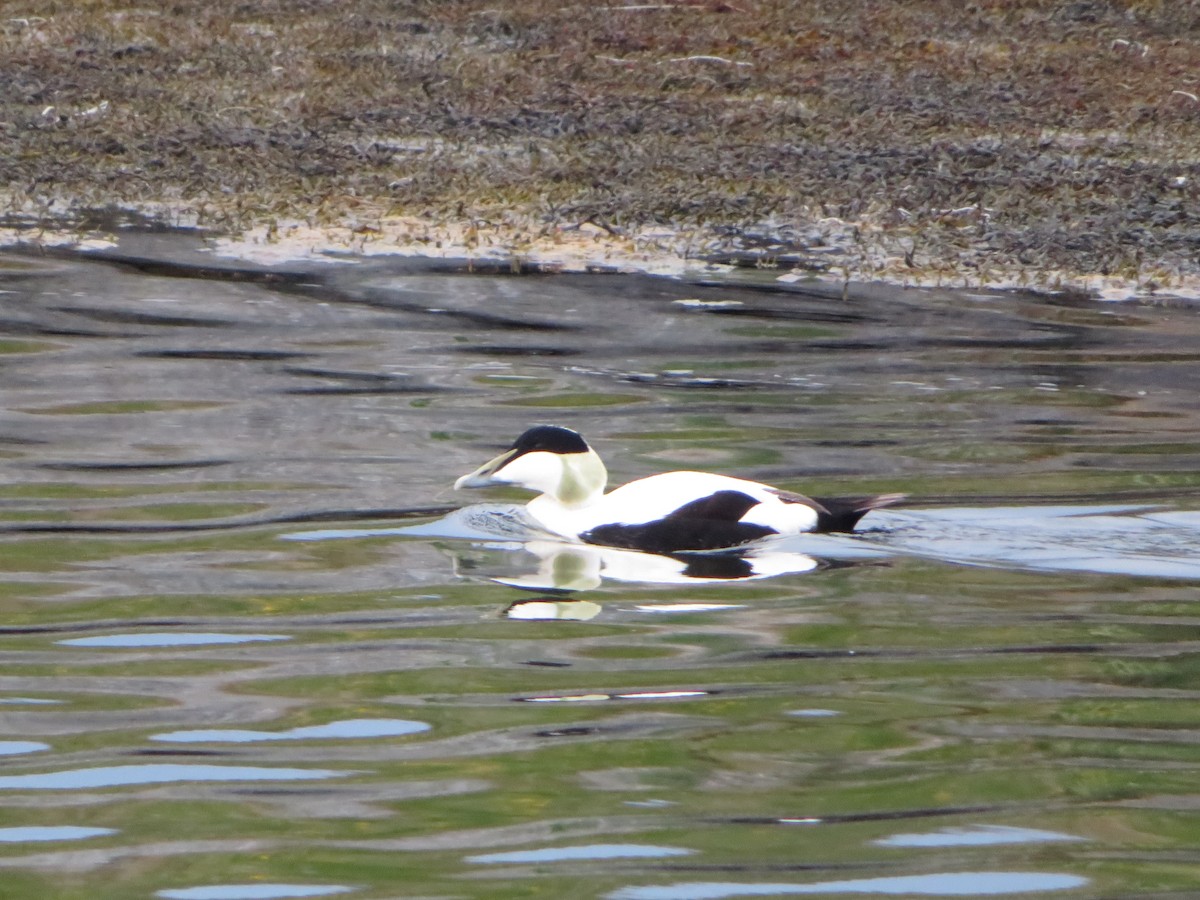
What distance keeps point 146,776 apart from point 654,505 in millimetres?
2857

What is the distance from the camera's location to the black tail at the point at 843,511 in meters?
7.20

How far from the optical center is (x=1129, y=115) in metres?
18.4

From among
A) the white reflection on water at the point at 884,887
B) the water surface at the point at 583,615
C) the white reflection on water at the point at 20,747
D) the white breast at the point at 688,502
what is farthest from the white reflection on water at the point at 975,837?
the white breast at the point at 688,502

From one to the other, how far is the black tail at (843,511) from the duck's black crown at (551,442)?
924mm

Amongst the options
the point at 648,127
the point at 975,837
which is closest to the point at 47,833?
the point at 975,837

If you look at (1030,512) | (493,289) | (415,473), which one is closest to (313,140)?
(493,289)

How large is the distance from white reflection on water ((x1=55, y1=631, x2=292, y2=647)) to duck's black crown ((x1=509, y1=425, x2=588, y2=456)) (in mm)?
1847

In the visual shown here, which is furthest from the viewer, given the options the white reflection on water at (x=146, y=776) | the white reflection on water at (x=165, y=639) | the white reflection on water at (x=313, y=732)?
the white reflection on water at (x=165, y=639)

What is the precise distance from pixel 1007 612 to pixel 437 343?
5025 mm

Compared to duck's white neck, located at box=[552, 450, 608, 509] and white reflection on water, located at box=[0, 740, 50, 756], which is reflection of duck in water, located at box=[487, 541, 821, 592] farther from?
white reflection on water, located at box=[0, 740, 50, 756]

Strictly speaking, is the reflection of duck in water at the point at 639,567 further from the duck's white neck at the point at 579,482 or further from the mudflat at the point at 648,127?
the mudflat at the point at 648,127

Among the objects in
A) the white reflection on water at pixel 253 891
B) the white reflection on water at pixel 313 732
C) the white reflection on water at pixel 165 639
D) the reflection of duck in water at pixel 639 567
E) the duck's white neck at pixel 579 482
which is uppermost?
the duck's white neck at pixel 579 482

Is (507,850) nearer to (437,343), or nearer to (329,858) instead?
(329,858)

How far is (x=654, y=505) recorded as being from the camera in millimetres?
7219
